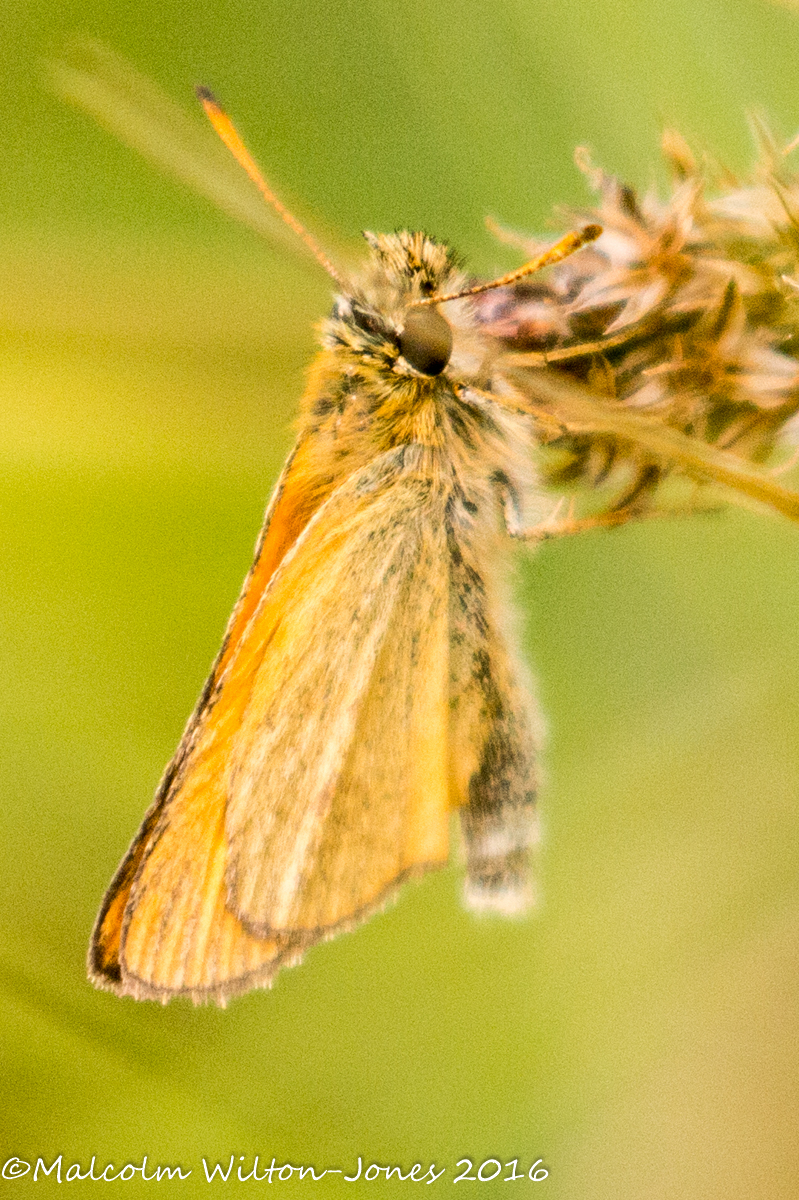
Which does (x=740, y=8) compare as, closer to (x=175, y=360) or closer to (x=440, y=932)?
(x=175, y=360)

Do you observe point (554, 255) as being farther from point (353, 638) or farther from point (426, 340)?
point (353, 638)

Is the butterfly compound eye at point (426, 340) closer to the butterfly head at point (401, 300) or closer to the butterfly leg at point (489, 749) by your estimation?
the butterfly head at point (401, 300)

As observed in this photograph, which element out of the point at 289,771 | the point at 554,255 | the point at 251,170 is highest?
the point at 251,170

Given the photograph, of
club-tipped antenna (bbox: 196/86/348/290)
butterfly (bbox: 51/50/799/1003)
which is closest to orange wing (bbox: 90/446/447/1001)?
butterfly (bbox: 51/50/799/1003)

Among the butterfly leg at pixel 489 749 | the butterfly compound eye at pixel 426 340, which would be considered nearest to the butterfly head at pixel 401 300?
the butterfly compound eye at pixel 426 340

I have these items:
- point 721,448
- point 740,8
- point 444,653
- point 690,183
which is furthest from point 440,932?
point 740,8

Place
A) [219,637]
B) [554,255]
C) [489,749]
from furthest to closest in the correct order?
[219,637] → [489,749] → [554,255]

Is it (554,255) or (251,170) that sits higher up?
(251,170)

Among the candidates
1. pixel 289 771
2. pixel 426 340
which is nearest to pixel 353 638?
pixel 289 771

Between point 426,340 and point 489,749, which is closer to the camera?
point 426,340
